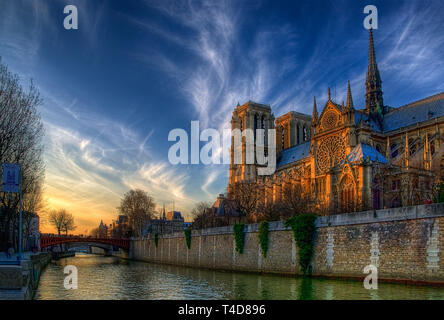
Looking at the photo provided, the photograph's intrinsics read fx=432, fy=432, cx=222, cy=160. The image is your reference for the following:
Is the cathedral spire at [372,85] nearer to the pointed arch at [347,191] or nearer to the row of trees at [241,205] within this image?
the row of trees at [241,205]

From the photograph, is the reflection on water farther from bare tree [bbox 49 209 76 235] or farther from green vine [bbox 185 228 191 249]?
bare tree [bbox 49 209 76 235]

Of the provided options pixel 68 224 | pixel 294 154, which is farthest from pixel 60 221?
pixel 294 154

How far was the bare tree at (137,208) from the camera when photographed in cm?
6931

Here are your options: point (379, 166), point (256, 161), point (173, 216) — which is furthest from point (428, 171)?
point (173, 216)

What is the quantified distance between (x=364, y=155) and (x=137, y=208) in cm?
4373

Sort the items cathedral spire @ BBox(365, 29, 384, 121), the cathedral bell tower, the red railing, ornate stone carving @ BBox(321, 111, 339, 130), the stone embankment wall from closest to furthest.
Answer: the stone embankment wall < ornate stone carving @ BBox(321, 111, 339, 130) < the red railing < cathedral spire @ BBox(365, 29, 384, 121) < the cathedral bell tower

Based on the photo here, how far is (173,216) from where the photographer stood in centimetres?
9806

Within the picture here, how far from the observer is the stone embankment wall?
17.8 meters

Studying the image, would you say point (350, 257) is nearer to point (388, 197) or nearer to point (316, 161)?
point (388, 197)

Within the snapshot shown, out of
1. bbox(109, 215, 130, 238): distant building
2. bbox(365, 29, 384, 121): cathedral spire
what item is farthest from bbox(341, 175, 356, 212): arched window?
bbox(109, 215, 130, 238): distant building

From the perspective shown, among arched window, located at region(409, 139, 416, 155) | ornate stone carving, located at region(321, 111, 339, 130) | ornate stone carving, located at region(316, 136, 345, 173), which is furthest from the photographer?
ornate stone carving, located at region(321, 111, 339, 130)
